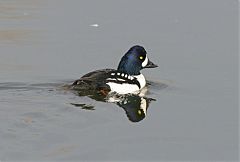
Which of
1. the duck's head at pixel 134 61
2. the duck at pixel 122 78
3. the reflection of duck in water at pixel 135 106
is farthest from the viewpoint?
the duck's head at pixel 134 61

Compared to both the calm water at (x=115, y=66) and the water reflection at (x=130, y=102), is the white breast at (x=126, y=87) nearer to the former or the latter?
the water reflection at (x=130, y=102)

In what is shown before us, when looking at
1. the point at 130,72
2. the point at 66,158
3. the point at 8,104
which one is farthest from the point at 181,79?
the point at 66,158

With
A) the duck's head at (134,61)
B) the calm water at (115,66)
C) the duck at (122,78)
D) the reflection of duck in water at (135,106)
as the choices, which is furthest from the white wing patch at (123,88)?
the duck's head at (134,61)

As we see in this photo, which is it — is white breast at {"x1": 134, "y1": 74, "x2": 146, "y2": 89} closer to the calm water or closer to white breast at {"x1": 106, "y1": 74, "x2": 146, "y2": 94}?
white breast at {"x1": 106, "y1": 74, "x2": 146, "y2": 94}

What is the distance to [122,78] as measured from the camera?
12.6m

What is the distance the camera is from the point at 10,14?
1642cm

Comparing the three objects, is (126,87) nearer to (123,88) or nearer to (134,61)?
(123,88)

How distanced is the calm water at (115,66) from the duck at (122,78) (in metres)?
0.24

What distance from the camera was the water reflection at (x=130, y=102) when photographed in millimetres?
11523

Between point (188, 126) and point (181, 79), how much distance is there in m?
2.31

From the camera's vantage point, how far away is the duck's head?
13.0m

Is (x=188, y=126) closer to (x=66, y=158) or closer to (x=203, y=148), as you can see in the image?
(x=203, y=148)

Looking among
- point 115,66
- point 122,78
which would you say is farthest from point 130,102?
point 115,66

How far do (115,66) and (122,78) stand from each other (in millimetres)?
1228
